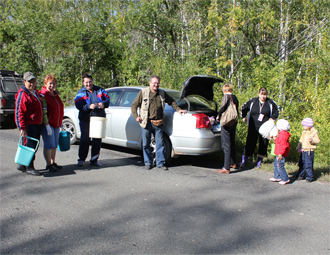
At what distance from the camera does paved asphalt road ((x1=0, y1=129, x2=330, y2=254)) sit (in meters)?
3.20

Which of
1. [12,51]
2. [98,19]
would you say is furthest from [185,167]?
[12,51]

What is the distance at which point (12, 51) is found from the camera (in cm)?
1888

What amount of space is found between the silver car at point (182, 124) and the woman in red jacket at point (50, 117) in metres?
1.64

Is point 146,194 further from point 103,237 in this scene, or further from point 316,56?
point 316,56

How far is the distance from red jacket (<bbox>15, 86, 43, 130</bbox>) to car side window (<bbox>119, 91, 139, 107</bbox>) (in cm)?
224

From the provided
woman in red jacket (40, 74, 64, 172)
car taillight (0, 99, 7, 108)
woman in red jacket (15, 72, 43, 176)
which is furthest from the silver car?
car taillight (0, 99, 7, 108)

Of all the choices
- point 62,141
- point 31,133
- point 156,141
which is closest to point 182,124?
point 156,141

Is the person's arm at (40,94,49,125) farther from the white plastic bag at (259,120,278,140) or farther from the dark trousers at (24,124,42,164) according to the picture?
the white plastic bag at (259,120,278,140)

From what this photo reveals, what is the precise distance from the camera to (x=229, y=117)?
6.01m

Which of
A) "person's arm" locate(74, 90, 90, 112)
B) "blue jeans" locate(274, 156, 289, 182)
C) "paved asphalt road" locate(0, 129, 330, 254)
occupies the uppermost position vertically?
"person's arm" locate(74, 90, 90, 112)

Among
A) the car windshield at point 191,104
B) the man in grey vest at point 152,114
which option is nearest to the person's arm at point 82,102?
the man in grey vest at point 152,114

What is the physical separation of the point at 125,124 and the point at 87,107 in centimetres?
121

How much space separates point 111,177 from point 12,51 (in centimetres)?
1680

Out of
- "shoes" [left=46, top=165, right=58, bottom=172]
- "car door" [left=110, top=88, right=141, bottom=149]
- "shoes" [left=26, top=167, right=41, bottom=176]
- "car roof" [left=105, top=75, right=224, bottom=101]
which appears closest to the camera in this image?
"shoes" [left=26, top=167, right=41, bottom=176]
